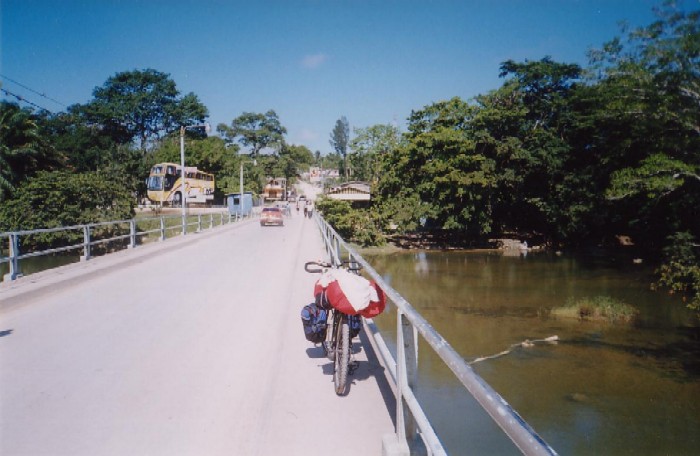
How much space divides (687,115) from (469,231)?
21811mm

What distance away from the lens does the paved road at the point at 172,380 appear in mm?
3412

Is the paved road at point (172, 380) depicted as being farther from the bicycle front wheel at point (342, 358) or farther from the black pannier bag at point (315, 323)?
the black pannier bag at point (315, 323)

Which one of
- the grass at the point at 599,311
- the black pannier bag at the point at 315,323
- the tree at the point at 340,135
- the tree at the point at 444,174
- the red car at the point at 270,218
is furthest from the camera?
the tree at the point at 340,135

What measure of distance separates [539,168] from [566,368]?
27.9m

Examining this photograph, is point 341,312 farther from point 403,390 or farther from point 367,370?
point 403,390

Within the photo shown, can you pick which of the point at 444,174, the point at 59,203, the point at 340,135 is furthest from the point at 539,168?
the point at 340,135

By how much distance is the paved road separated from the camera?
3.41m

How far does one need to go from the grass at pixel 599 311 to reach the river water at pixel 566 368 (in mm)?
459

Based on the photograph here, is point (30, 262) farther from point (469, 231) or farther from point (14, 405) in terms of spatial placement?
point (14, 405)

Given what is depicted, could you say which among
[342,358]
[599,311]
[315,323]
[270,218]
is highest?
[315,323]

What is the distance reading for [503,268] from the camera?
31141 millimetres

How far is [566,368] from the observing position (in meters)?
13.2

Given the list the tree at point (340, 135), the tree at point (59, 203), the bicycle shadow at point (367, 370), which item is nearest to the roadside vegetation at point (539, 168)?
the tree at point (59, 203)

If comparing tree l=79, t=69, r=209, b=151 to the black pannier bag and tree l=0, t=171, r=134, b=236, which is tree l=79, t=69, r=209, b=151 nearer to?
tree l=0, t=171, r=134, b=236
